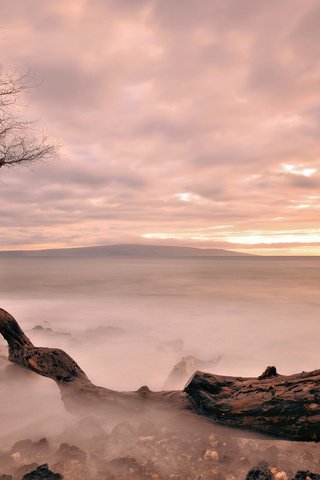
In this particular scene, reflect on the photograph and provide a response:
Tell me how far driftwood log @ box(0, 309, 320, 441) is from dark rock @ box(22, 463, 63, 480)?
226 centimetres

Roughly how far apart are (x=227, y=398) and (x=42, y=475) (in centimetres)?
358

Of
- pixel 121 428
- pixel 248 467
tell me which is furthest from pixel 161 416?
pixel 248 467

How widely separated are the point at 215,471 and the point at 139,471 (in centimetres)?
130

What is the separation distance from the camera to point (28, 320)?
25.1 meters

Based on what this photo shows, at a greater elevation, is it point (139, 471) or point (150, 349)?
point (139, 471)

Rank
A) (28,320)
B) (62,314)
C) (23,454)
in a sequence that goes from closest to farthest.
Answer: (23,454) → (28,320) → (62,314)

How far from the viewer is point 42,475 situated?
4734mm

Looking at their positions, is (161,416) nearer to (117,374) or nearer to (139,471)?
(139,471)

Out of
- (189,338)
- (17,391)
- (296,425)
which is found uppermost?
(296,425)

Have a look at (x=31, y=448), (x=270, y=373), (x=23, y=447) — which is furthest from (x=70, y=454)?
(x=270, y=373)

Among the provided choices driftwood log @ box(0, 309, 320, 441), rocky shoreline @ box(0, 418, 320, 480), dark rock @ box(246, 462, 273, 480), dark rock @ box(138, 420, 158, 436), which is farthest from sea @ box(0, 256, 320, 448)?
dark rock @ box(246, 462, 273, 480)

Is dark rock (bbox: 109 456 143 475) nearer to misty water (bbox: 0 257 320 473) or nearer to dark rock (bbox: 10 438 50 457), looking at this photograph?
dark rock (bbox: 10 438 50 457)

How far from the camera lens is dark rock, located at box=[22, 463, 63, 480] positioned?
4.69 meters

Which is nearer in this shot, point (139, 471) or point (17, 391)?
point (139, 471)
